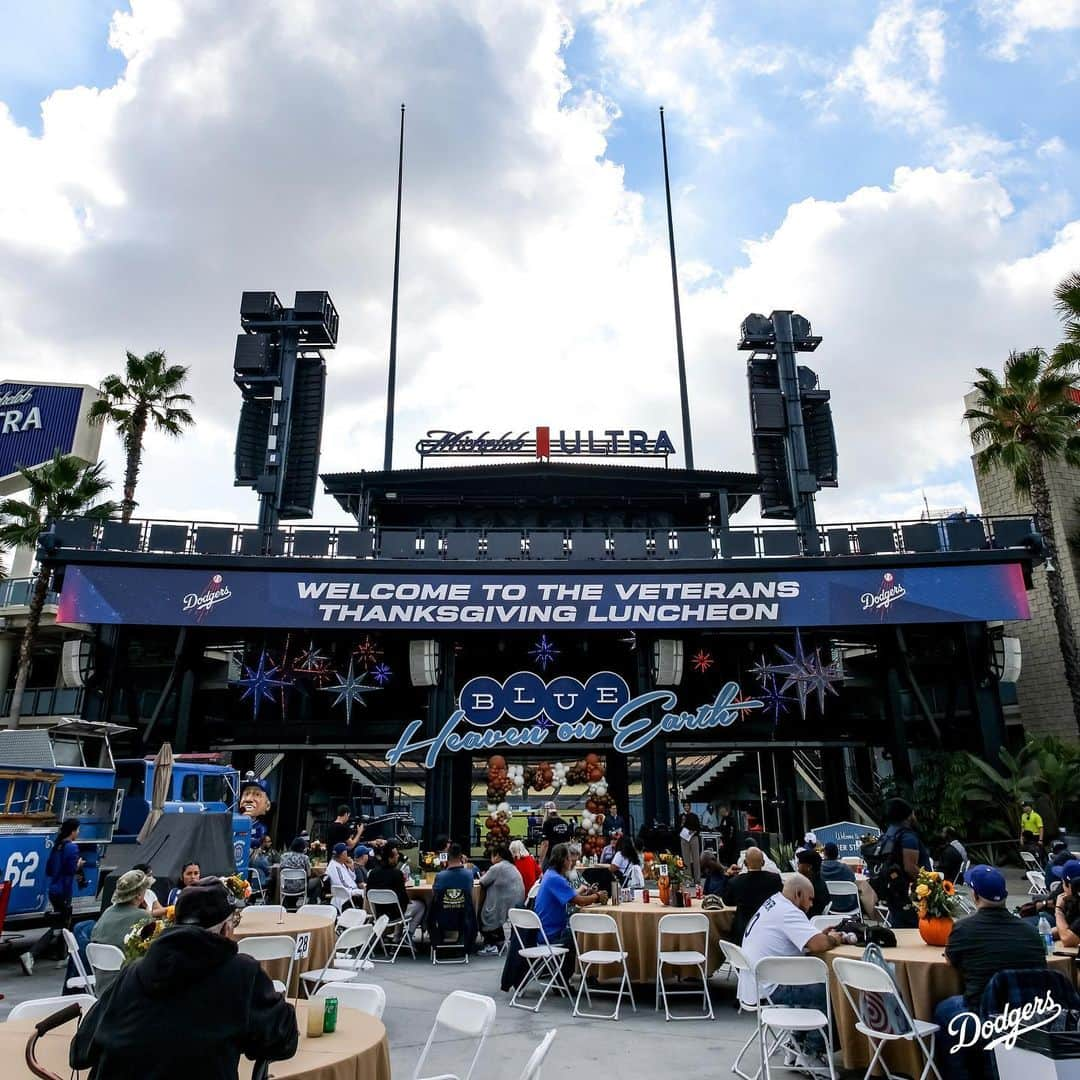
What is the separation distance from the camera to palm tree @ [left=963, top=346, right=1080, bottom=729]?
2328 centimetres

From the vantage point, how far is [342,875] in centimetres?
1263

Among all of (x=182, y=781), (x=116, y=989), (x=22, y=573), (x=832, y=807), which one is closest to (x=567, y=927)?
(x=116, y=989)

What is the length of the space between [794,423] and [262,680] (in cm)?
1940

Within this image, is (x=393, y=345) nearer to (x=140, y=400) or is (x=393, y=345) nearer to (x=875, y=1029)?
(x=140, y=400)

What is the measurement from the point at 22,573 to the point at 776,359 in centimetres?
3088

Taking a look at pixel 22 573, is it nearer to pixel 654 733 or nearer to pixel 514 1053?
pixel 654 733

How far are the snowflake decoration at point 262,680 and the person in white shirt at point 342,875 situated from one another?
10.5m

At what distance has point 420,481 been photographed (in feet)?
88.4

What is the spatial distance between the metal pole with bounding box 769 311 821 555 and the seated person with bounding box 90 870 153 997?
22.9m

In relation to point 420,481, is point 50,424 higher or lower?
higher

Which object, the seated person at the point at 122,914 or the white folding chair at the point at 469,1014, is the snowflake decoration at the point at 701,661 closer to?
the seated person at the point at 122,914

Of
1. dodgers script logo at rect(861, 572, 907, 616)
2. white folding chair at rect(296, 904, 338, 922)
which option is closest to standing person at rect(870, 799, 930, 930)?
white folding chair at rect(296, 904, 338, 922)

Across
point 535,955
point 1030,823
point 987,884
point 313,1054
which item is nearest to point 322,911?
point 535,955

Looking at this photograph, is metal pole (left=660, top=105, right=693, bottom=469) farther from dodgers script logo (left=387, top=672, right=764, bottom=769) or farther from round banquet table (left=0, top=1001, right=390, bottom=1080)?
round banquet table (left=0, top=1001, right=390, bottom=1080)
